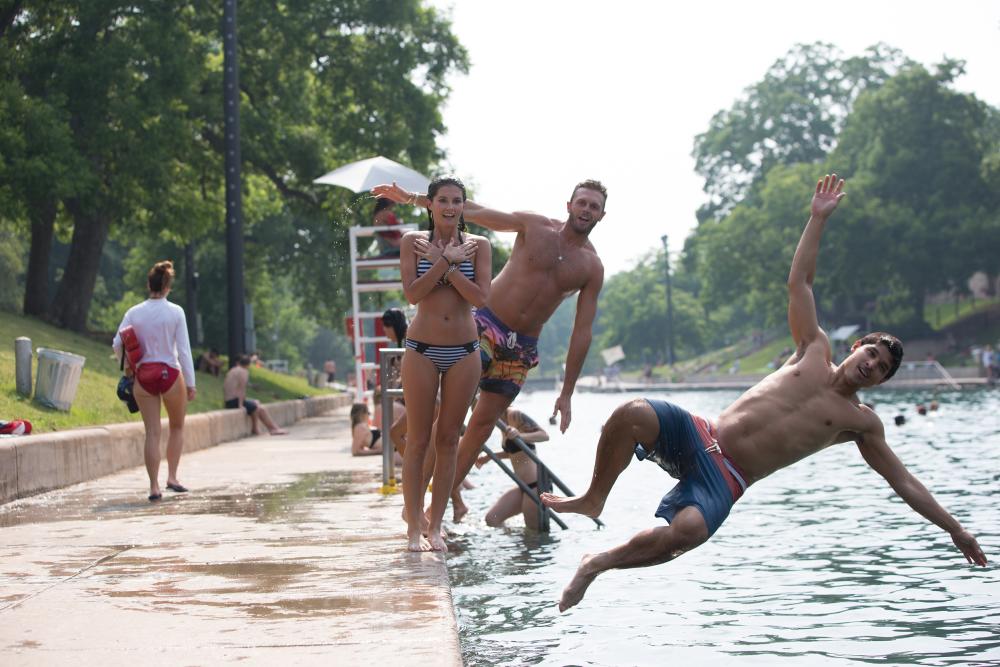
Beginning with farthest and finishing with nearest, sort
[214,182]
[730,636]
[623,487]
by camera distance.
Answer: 1. [214,182]
2. [623,487]
3. [730,636]

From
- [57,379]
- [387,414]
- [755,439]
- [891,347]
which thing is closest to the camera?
[891,347]

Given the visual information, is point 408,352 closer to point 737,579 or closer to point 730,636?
point 730,636

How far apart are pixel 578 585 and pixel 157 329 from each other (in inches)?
228

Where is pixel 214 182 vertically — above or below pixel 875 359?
above

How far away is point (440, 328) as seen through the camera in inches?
301

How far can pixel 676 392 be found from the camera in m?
76.5

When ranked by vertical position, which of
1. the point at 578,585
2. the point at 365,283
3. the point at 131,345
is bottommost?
the point at 578,585

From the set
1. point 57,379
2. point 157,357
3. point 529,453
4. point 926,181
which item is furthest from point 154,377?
point 926,181

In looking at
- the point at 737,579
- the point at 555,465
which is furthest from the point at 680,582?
the point at 555,465

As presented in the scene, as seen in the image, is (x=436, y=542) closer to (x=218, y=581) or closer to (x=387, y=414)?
(x=218, y=581)

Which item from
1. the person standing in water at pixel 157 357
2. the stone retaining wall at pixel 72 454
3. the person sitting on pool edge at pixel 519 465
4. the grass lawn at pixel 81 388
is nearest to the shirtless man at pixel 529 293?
the person sitting on pool edge at pixel 519 465

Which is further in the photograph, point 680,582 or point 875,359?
point 680,582

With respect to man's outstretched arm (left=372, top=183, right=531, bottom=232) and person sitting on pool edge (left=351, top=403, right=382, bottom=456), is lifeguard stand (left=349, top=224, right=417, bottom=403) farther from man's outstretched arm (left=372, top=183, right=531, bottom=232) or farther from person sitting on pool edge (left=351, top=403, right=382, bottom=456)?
man's outstretched arm (left=372, top=183, right=531, bottom=232)

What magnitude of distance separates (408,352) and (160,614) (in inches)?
96.0
